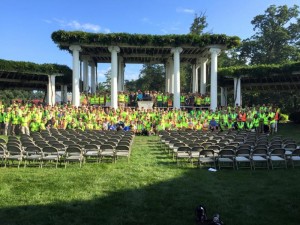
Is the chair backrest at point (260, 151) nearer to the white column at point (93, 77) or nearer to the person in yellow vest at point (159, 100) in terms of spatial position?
the person in yellow vest at point (159, 100)

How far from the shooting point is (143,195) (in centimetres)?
826

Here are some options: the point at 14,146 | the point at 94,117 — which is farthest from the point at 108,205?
the point at 94,117

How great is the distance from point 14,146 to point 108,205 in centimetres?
586

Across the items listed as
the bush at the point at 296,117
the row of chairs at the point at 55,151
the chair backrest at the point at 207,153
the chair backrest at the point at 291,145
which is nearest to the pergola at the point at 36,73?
the row of chairs at the point at 55,151

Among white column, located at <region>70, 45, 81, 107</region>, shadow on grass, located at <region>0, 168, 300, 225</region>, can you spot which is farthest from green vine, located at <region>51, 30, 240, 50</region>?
shadow on grass, located at <region>0, 168, 300, 225</region>

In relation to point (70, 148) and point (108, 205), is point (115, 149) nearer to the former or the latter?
point (70, 148)

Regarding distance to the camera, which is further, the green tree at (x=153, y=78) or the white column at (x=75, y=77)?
the green tree at (x=153, y=78)

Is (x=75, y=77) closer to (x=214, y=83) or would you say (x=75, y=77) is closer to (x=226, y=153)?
(x=214, y=83)

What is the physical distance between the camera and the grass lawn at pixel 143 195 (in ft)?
22.0

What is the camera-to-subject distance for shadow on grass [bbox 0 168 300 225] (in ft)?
21.6

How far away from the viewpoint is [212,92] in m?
32.2

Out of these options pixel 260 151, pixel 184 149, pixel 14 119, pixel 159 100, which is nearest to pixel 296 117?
pixel 159 100

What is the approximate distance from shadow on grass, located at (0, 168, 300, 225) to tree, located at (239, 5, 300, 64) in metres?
45.6

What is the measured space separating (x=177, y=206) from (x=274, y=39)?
50.5 meters
